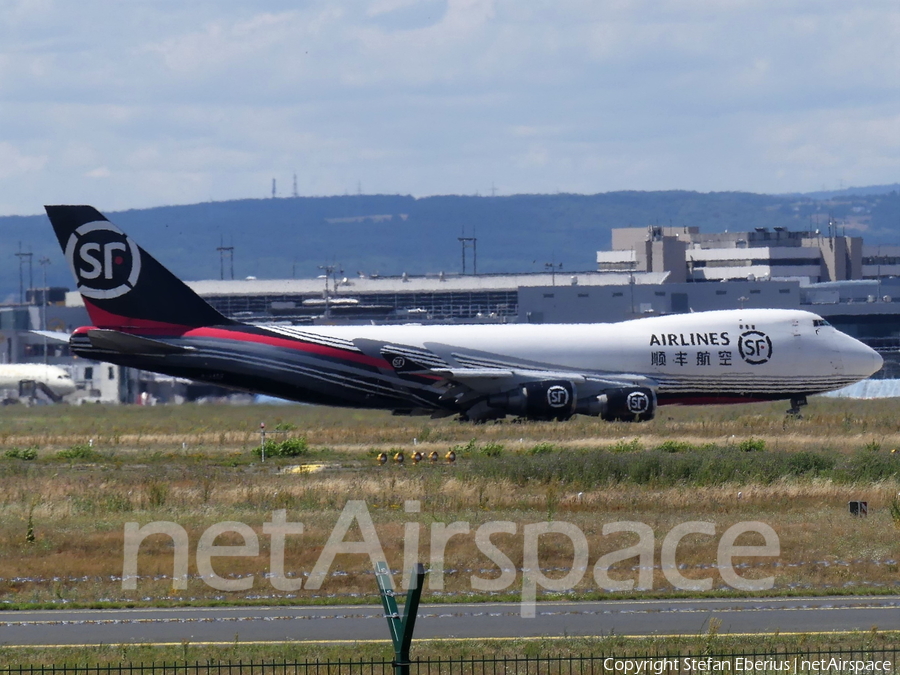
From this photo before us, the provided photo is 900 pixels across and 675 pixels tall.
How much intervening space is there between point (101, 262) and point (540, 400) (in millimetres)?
16806

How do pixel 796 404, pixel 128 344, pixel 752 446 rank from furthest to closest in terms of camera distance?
1. pixel 796 404
2. pixel 128 344
3. pixel 752 446

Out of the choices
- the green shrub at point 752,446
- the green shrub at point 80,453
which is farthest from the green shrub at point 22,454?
the green shrub at point 752,446

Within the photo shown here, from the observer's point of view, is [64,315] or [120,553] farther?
[64,315]

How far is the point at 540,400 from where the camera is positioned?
166 feet

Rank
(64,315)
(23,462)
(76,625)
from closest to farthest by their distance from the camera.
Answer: (76,625)
(23,462)
(64,315)

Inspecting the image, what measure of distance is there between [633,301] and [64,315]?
205ft

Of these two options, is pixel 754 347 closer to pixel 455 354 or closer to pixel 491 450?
pixel 455 354

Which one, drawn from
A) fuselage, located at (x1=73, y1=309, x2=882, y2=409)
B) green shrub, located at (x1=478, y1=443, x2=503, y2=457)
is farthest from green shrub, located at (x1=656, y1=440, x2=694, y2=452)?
fuselage, located at (x1=73, y1=309, x2=882, y2=409)

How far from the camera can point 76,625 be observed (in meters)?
17.8

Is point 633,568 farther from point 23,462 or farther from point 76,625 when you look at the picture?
point 23,462

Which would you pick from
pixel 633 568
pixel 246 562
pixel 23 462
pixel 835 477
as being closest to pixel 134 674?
pixel 246 562

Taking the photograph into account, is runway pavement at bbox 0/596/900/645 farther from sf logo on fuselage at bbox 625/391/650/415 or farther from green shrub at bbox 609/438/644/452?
sf logo on fuselage at bbox 625/391/650/415

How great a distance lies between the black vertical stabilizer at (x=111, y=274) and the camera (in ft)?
159

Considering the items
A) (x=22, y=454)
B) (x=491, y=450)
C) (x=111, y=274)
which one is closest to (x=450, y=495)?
(x=491, y=450)
